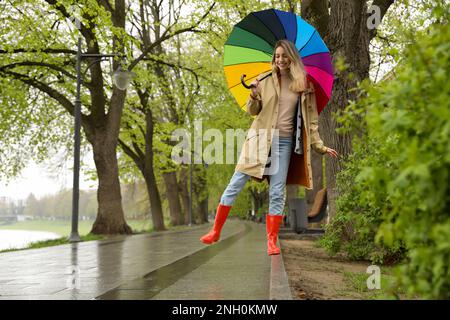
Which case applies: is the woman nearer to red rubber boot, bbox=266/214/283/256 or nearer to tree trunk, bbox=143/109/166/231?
red rubber boot, bbox=266/214/283/256

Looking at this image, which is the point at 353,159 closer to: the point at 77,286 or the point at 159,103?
the point at 77,286

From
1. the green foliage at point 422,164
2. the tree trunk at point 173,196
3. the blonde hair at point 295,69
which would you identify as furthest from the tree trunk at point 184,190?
the green foliage at point 422,164

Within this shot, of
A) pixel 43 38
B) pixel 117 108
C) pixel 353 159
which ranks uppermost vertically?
pixel 43 38

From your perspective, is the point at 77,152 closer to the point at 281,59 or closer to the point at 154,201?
the point at 281,59

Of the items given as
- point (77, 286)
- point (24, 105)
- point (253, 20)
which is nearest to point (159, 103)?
point (24, 105)

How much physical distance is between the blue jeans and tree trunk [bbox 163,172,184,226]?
83.8 ft

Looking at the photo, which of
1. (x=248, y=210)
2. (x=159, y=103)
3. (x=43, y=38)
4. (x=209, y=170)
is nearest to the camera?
(x=43, y=38)

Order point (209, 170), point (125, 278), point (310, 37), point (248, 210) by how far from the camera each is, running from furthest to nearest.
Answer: point (248, 210), point (209, 170), point (310, 37), point (125, 278)

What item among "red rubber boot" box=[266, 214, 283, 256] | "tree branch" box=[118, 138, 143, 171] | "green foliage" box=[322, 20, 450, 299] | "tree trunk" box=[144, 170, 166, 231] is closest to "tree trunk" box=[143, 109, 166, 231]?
"tree trunk" box=[144, 170, 166, 231]

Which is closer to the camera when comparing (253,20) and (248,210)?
(253,20)

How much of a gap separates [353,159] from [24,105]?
15.9 m

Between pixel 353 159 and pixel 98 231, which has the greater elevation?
pixel 353 159

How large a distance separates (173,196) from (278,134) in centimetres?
2616
